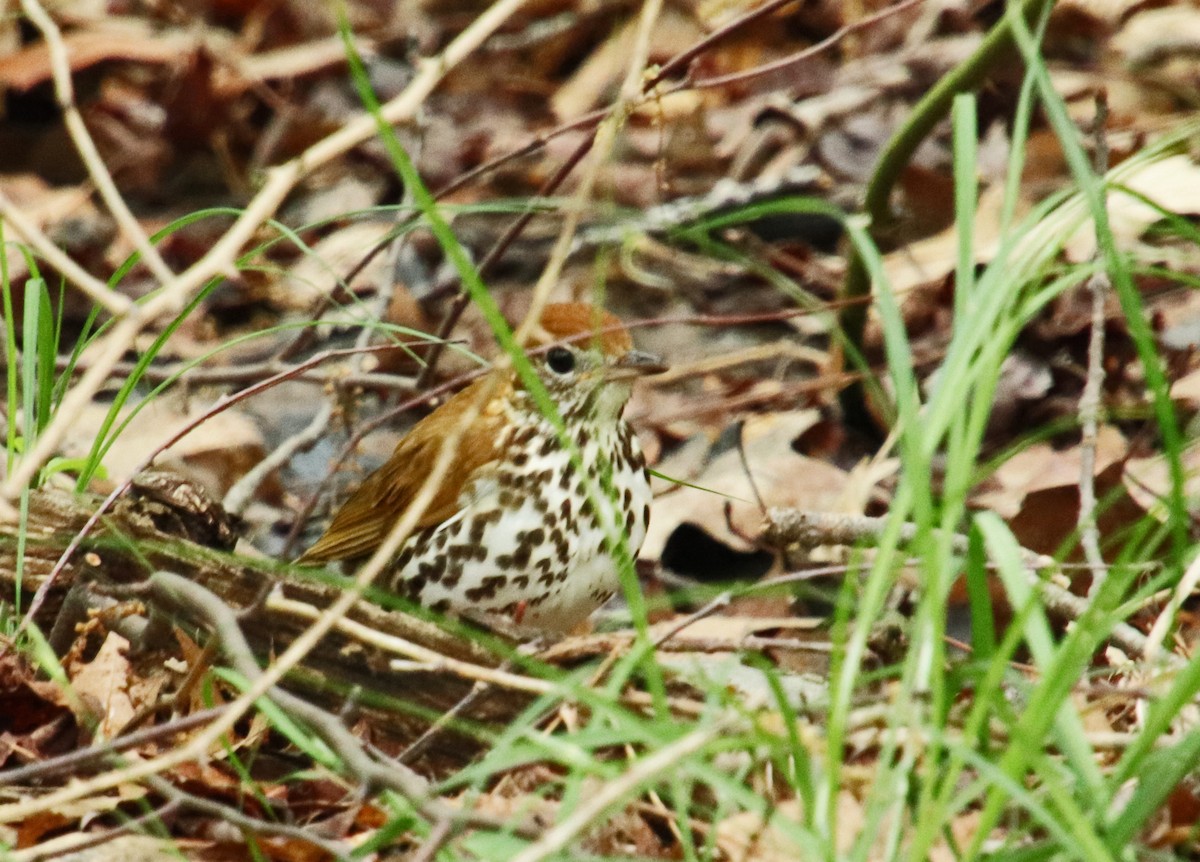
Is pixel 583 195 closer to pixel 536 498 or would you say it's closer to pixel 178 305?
pixel 178 305

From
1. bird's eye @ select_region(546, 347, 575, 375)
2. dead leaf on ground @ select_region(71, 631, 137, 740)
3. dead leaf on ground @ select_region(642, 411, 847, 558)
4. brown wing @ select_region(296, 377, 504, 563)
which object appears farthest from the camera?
dead leaf on ground @ select_region(642, 411, 847, 558)

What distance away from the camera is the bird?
11.3 ft

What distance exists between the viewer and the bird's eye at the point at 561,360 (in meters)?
3.76

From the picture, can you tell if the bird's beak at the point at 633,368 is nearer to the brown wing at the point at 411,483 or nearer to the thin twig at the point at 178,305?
the brown wing at the point at 411,483

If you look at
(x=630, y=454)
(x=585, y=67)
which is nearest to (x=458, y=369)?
(x=630, y=454)

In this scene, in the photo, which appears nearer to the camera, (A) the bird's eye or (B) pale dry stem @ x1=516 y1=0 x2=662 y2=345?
(B) pale dry stem @ x1=516 y1=0 x2=662 y2=345

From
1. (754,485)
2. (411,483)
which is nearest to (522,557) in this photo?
(411,483)

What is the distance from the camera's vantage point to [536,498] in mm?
3512

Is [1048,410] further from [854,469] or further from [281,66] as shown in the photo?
[281,66]

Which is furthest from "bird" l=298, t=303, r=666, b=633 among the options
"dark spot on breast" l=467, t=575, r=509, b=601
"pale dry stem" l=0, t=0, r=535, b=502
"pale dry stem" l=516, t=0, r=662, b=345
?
"pale dry stem" l=0, t=0, r=535, b=502

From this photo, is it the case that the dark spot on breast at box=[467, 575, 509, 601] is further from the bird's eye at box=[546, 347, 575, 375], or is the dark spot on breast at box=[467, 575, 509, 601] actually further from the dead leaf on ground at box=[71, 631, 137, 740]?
the dead leaf on ground at box=[71, 631, 137, 740]

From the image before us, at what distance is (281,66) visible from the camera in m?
7.08

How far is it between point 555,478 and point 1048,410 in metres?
1.74

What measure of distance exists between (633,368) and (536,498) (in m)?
0.35
